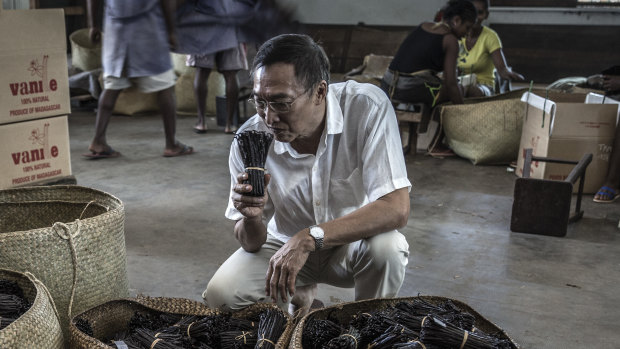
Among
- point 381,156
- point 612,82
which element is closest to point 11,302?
point 381,156

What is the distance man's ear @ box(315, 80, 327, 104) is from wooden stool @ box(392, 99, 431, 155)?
3.41 meters

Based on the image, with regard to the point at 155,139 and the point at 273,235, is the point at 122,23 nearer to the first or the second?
the point at 155,139

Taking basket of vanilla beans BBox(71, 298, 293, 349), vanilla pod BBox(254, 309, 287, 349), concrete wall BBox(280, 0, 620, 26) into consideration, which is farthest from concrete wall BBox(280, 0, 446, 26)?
vanilla pod BBox(254, 309, 287, 349)

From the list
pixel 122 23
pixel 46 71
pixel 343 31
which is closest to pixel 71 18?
pixel 343 31

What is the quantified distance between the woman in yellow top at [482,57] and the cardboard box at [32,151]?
358 cm

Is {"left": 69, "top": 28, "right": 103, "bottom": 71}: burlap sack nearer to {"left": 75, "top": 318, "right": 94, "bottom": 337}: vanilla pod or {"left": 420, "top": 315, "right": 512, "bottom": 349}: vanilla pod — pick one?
{"left": 75, "top": 318, "right": 94, "bottom": 337}: vanilla pod

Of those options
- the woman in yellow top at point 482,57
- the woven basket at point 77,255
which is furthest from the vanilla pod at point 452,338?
the woman in yellow top at point 482,57

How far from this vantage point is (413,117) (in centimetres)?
520

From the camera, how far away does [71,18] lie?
30.8 feet

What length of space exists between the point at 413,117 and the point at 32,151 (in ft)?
10.1

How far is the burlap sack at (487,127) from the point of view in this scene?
4.86m

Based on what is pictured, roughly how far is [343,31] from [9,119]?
6229 millimetres

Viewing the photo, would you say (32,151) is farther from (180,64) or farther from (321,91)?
(180,64)

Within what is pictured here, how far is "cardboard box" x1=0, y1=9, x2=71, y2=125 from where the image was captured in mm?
2887
